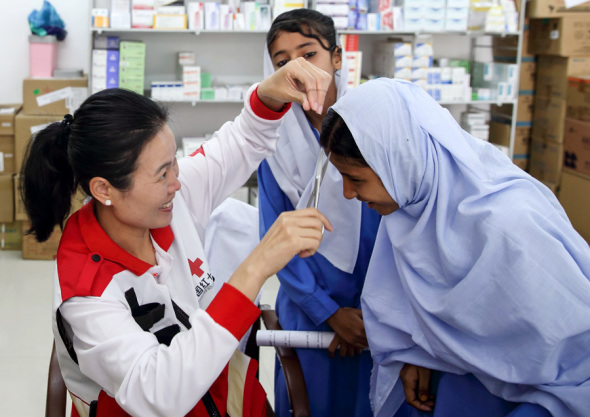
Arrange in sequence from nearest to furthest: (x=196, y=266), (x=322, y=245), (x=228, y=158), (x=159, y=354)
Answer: (x=159, y=354)
(x=196, y=266)
(x=228, y=158)
(x=322, y=245)

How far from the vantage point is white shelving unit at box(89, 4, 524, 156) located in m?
5.06

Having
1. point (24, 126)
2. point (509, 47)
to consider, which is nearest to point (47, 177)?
point (24, 126)

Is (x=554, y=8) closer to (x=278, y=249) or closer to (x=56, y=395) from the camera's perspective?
(x=278, y=249)

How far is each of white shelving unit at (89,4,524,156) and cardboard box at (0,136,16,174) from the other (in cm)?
101

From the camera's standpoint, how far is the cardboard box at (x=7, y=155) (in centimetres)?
474

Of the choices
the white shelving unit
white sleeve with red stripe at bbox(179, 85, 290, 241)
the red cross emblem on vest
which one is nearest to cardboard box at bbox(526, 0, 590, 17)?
the white shelving unit

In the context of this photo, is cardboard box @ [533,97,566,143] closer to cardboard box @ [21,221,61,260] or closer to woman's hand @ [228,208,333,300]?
cardboard box @ [21,221,61,260]

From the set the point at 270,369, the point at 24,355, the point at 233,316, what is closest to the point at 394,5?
the point at 270,369

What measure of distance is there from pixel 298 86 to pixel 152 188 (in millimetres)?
440

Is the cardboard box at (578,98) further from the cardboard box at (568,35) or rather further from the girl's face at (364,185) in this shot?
the girl's face at (364,185)

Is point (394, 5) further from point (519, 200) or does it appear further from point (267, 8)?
point (519, 200)

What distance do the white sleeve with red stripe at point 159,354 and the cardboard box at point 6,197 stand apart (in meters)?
3.79

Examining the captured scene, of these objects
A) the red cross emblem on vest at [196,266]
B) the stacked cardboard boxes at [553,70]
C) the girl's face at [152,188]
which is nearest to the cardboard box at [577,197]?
the stacked cardboard boxes at [553,70]

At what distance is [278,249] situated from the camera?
1358 mm
